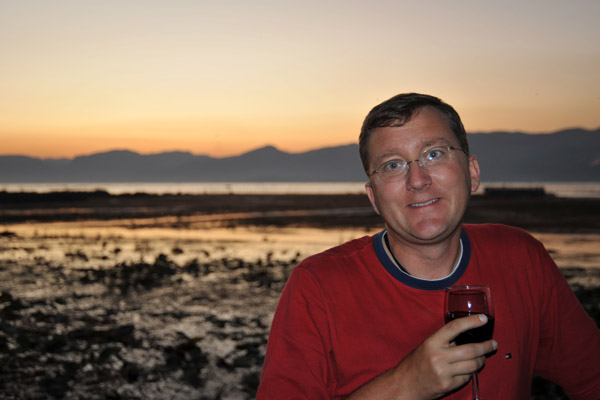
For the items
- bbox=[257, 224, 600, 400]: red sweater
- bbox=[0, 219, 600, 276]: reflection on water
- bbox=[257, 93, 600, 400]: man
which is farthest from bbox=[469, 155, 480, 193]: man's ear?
bbox=[0, 219, 600, 276]: reflection on water

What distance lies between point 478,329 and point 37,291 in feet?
35.0

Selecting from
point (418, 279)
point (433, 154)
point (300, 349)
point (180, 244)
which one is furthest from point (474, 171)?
point (180, 244)

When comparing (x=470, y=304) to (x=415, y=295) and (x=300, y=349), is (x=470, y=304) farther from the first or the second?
(x=300, y=349)

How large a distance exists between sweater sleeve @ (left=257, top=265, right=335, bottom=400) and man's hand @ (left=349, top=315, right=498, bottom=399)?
31 cm

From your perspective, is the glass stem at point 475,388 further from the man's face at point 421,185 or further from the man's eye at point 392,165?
the man's eye at point 392,165

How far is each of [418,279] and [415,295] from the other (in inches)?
3.3

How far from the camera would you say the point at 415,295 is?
9.02 feet

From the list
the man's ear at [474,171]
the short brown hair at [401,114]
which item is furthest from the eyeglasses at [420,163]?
the man's ear at [474,171]

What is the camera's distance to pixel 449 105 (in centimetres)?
316

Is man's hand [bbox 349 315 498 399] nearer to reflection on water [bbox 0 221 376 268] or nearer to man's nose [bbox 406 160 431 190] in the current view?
man's nose [bbox 406 160 431 190]

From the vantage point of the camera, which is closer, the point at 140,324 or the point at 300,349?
the point at 300,349

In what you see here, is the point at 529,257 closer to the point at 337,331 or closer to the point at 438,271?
the point at 438,271

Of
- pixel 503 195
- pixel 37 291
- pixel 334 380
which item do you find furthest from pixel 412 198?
pixel 503 195

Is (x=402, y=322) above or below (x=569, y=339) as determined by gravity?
above
